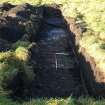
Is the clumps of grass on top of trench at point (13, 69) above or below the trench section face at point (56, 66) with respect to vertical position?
above

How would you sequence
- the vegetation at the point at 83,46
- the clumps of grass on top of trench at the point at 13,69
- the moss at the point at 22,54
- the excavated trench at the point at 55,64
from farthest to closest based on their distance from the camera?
the moss at the point at 22,54 < the excavated trench at the point at 55,64 < the clumps of grass on top of trench at the point at 13,69 < the vegetation at the point at 83,46

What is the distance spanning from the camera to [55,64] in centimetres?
2427

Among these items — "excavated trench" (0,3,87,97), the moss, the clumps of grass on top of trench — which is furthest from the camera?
the moss

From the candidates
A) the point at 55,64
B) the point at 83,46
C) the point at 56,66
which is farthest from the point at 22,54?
the point at 83,46

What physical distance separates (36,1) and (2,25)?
75.6ft

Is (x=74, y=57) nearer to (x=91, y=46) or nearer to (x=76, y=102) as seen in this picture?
(x=91, y=46)

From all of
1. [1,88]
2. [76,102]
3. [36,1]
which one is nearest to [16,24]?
[1,88]

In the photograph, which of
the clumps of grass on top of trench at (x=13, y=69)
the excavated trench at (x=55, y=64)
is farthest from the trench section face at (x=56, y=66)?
the clumps of grass on top of trench at (x=13, y=69)

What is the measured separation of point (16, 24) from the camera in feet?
95.7

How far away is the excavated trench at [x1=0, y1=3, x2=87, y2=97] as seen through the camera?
2028 centimetres

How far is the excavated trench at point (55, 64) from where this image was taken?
20281 mm

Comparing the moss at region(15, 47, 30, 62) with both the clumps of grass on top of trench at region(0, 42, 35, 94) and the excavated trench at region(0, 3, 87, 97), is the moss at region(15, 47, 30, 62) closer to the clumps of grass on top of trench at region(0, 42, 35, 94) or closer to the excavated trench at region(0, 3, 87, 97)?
the clumps of grass on top of trench at region(0, 42, 35, 94)

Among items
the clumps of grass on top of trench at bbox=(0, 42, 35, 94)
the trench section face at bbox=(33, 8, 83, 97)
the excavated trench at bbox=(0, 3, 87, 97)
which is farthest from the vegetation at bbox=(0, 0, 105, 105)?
the trench section face at bbox=(33, 8, 83, 97)

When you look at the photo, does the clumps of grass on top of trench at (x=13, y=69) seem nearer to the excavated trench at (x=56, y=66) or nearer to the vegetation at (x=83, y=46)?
the vegetation at (x=83, y=46)
